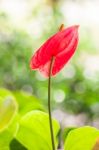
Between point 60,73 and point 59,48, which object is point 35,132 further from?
point 60,73

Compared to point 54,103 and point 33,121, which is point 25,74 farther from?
point 33,121

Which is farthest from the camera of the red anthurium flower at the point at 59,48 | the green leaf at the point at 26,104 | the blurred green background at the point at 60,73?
the blurred green background at the point at 60,73

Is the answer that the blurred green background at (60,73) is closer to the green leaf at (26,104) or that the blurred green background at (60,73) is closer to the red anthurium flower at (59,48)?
the green leaf at (26,104)

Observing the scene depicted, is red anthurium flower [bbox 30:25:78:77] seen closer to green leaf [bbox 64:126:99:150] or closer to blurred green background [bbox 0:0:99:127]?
green leaf [bbox 64:126:99:150]

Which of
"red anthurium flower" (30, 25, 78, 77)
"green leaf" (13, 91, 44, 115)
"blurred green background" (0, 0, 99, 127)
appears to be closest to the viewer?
"red anthurium flower" (30, 25, 78, 77)

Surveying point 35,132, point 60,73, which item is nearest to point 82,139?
point 35,132

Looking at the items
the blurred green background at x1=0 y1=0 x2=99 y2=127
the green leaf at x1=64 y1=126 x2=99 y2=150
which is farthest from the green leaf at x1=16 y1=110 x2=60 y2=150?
the blurred green background at x1=0 y1=0 x2=99 y2=127

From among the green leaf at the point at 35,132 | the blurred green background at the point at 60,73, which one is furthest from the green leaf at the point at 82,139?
the blurred green background at the point at 60,73
